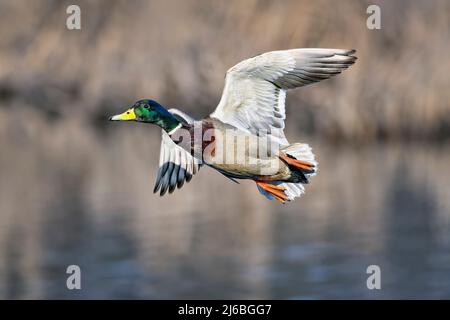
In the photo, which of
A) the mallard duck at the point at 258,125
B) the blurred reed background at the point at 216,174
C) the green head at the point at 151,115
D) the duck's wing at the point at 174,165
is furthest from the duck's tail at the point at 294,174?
the blurred reed background at the point at 216,174

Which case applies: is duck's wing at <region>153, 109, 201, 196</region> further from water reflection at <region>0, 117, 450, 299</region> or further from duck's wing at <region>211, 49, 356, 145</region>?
water reflection at <region>0, 117, 450, 299</region>

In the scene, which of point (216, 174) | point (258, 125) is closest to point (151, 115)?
point (258, 125)

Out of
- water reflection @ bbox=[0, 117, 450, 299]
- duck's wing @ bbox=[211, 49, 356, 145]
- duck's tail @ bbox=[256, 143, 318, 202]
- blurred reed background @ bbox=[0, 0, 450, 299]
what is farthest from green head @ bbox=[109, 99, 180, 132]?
blurred reed background @ bbox=[0, 0, 450, 299]

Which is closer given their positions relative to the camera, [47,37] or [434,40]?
[434,40]

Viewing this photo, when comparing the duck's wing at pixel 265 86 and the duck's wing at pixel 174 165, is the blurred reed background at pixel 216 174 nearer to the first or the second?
the duck's wing at pixel 174 165

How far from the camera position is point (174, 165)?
6.87 meters

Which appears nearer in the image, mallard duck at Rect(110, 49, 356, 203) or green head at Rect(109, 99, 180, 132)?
mallard duck at Rect(110, 49, 356, 203)

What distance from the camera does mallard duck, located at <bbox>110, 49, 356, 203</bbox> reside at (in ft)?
20.5

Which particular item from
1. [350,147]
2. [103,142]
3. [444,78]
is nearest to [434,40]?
[444,78]

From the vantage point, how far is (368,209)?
640 inches

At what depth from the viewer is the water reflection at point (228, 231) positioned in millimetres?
12727

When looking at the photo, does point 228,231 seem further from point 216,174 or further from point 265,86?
point 265,86

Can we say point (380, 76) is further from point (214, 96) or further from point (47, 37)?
point (47, 37)

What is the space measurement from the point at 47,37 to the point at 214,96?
17.0ft
